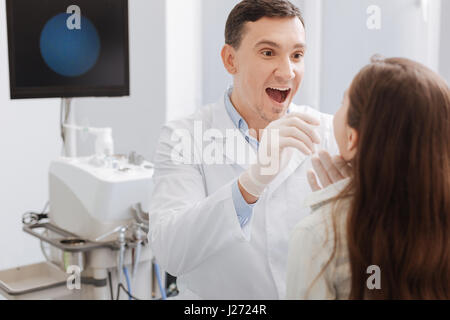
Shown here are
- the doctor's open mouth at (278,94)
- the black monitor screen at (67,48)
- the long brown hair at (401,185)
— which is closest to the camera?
the long brown hair at (401,185)

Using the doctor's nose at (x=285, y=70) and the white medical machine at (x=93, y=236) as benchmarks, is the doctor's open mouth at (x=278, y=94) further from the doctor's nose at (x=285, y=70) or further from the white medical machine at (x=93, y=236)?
the white medical machine at (x=93, y=236)

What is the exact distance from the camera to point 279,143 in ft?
2.85

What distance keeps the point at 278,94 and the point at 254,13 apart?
0.19 m

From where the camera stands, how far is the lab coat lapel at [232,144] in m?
1.25

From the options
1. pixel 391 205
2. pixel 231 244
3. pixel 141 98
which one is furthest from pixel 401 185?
pixel 141 98

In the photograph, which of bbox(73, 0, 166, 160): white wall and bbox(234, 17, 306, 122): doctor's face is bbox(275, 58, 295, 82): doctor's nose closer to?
bbox(234, 17, 306, 122): doctor's face

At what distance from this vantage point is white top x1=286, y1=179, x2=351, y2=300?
2.58 ft

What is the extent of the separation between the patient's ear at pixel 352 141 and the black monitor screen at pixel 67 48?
41.8 inches

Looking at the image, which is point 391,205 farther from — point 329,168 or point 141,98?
point 141,98

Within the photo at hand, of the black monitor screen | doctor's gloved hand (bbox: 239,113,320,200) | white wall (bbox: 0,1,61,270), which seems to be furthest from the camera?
white wall (bbox: 0,1,61,270)

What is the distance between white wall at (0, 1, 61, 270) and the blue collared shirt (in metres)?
1.32

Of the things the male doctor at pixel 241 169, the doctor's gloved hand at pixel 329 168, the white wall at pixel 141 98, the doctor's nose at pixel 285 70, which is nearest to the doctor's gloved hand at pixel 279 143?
the doctor's gloved hand at pixel 329 168

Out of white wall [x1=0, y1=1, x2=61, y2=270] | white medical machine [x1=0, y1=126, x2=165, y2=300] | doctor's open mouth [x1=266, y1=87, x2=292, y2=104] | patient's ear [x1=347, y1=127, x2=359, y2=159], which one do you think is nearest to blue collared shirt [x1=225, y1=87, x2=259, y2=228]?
doctor's open mouth [x1=266, y1=87, x2=292, y2=104]
